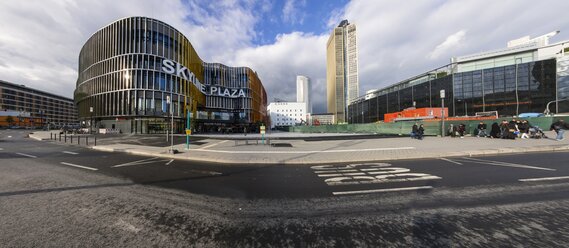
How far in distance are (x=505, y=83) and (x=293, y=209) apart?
8069cm

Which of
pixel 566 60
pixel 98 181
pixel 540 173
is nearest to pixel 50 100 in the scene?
pixel 98 181

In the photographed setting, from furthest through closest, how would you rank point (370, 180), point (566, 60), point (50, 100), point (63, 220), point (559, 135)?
point (50, 100), point (566, 60), point (559, 135), point (370, 180), point (63, 220)

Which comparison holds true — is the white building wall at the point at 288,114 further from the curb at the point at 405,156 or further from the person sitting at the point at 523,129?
the curb at the point at 405,156

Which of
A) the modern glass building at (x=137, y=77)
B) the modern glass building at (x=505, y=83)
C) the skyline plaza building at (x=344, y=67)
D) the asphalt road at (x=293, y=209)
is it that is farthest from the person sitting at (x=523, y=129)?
the skyline plaza building at (x=344, y=67)

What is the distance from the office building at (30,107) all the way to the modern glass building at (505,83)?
146200 millimetres

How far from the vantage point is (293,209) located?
3.67 m

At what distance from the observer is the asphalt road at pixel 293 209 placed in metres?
2.67

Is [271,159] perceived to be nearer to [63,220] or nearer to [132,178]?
[132,178]

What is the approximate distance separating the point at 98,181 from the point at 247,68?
5806 cm

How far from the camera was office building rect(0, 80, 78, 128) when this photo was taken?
3548 inches

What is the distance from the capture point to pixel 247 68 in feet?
198

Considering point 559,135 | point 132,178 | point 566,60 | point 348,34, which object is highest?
point 348,34

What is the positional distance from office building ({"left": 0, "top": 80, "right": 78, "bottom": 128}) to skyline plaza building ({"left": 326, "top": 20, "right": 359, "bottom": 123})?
482 ft

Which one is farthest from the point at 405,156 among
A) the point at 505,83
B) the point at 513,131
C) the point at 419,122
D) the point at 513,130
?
the point at 505,83
